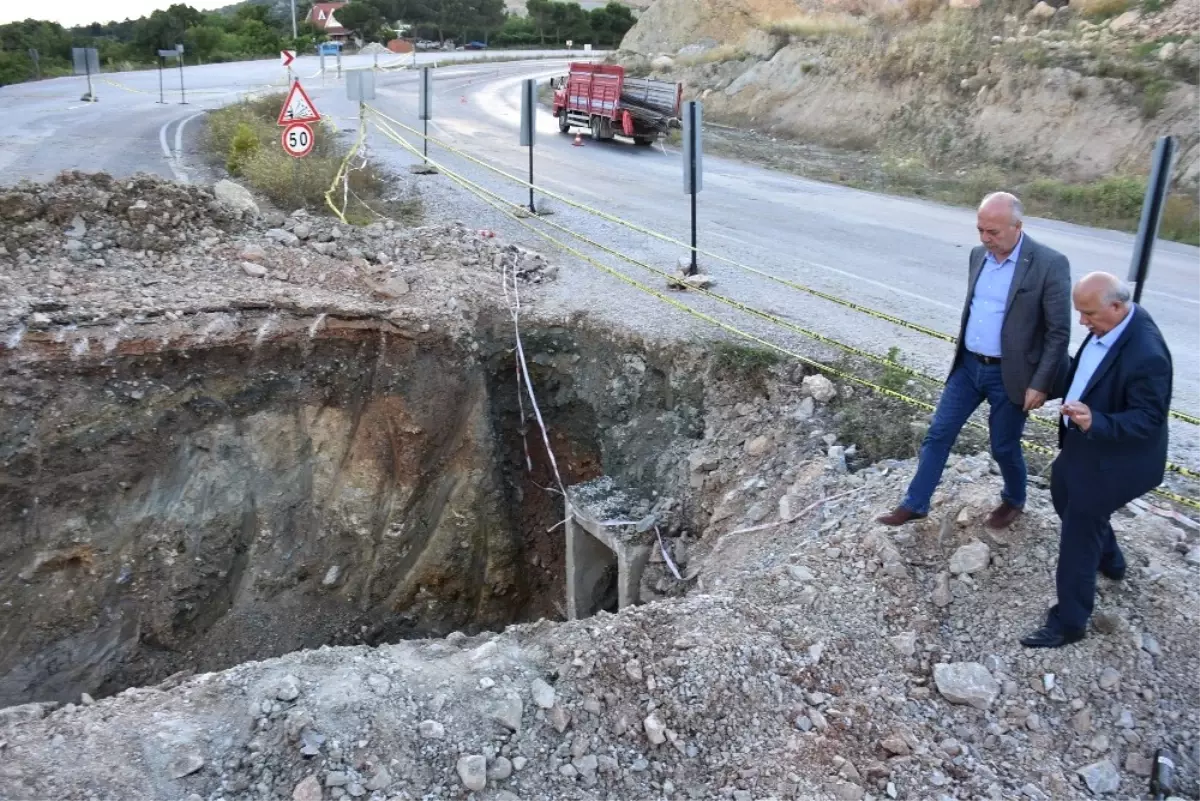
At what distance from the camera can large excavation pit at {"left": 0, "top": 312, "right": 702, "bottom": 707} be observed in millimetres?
7875

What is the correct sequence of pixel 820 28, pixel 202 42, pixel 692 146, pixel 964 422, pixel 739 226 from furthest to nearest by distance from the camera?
1. pixel 202 42
2. pixel 820 28
3. pixel 739 226
4. pixel 692 146
5. pixel 964 422

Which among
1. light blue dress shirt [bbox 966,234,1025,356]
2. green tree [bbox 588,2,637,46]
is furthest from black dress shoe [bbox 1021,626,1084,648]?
green tree [bbox 588,2,637,46]

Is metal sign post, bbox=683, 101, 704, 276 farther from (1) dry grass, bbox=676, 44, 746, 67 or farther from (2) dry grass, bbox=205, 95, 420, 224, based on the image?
(1) dry grass, bbox=676, 44, 746, 67

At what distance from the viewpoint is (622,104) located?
69.7ft

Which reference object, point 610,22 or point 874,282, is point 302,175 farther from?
point 610,22

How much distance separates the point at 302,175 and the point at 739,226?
6012 mm

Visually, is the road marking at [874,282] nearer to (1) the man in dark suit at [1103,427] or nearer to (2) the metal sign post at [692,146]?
(2) the metal sign post at [692,146]

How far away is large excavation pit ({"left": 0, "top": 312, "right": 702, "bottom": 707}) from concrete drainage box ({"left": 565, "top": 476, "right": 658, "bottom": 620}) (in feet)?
0.21

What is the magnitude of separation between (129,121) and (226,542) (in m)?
17.2

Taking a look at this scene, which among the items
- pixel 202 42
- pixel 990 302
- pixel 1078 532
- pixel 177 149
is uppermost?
pixel 202 42

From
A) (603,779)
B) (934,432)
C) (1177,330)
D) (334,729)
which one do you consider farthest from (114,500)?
(1177,330)

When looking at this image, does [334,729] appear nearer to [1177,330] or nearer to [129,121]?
[1177,330]

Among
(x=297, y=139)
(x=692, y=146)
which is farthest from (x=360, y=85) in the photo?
(x=692, y=146)

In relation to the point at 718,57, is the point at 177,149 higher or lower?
lower
